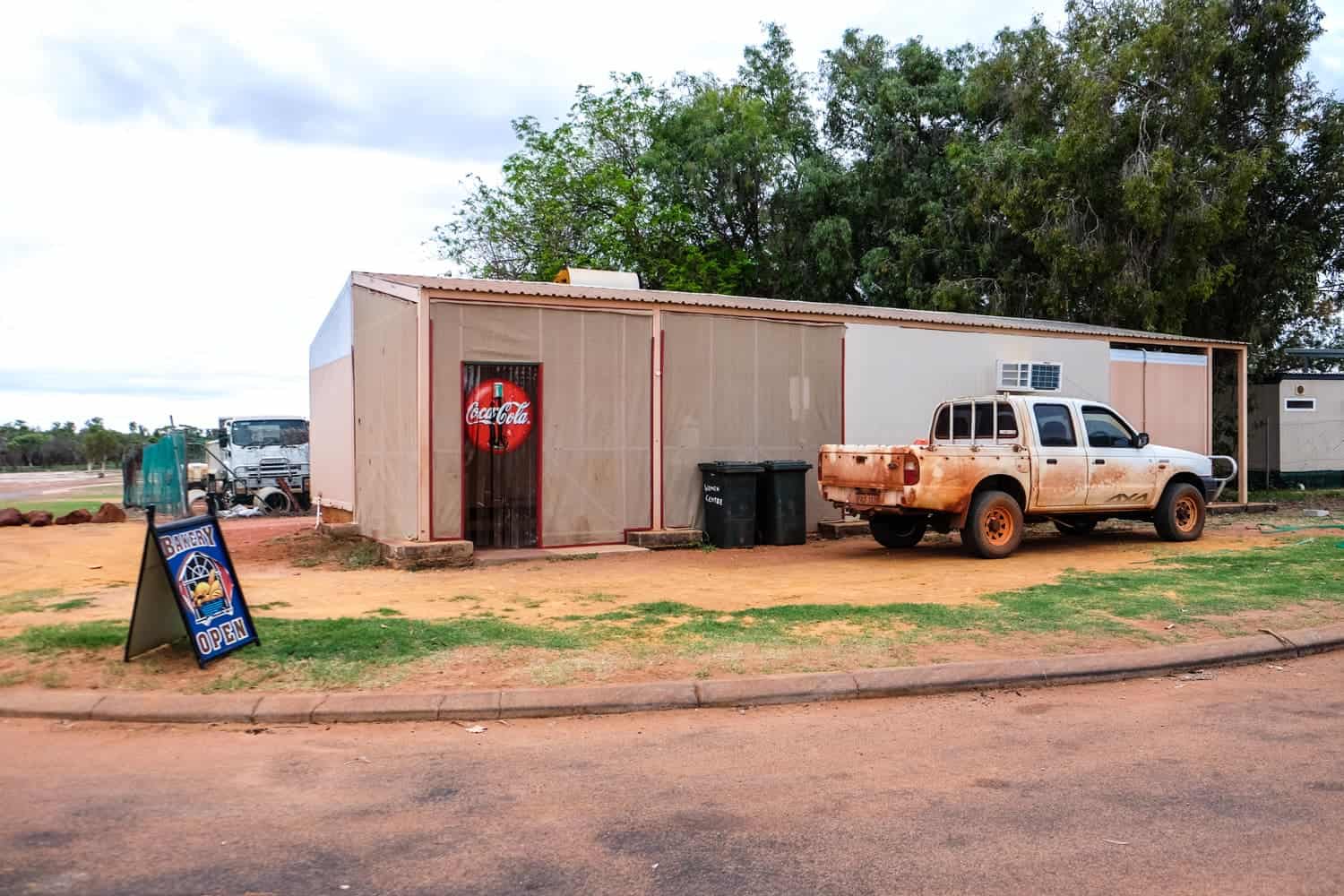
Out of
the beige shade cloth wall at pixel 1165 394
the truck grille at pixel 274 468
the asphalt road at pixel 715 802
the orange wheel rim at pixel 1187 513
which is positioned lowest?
the asphalt road at pixel 715 802

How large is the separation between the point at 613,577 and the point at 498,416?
285 cm

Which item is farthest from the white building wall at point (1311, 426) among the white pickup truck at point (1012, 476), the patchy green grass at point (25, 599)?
the patchy green grass at point (25, 599)

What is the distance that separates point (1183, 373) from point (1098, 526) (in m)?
4.56

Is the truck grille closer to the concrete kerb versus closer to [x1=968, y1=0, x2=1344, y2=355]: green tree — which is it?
[x1=968, y1=0, x2=1344, y2=355]: green tree

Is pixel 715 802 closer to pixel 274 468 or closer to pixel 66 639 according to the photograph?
pixel 66 639

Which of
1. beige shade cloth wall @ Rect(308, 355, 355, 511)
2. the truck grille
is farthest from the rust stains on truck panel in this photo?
the truck grille

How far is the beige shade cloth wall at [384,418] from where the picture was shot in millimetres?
12805

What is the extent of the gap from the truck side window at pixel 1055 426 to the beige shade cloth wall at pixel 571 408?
498cm

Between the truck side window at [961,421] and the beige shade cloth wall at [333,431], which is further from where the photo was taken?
the beige shade cloth wall at [333,431]

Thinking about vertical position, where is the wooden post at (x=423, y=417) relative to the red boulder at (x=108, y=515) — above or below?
above

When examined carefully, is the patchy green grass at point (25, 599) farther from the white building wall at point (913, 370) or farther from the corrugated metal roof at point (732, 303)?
the white building wall at point (913, 370)

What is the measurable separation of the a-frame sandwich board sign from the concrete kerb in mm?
589

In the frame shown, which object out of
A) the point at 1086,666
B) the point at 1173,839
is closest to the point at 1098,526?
the point at 1086,666

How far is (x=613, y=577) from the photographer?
1147 cm
